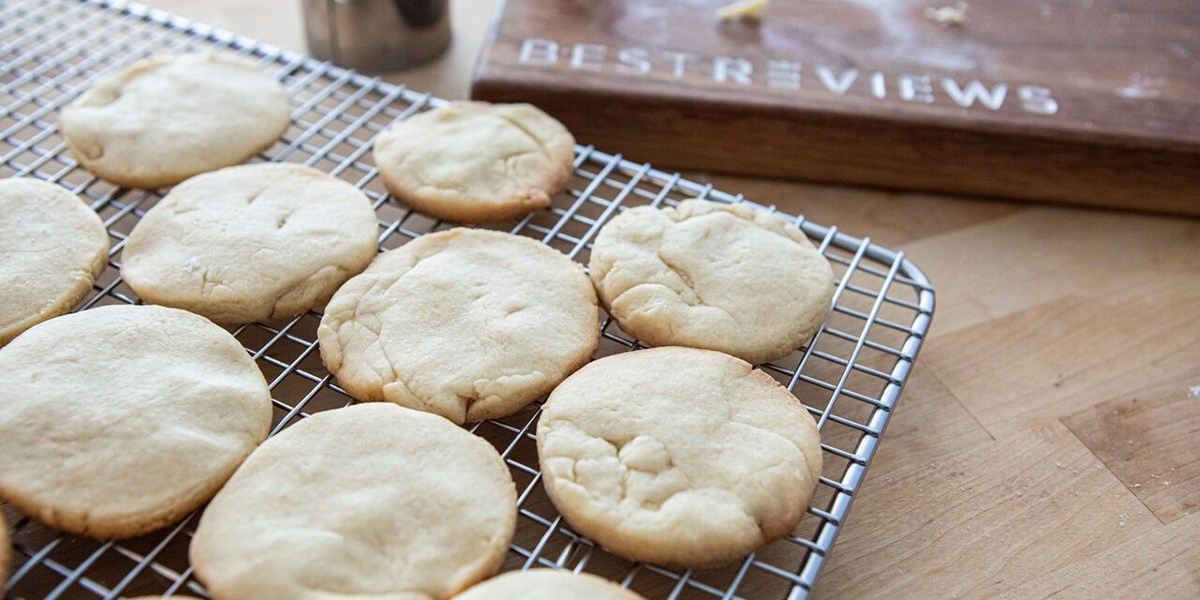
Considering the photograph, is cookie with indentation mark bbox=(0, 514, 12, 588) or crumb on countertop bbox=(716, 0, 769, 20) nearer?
cookie with indentation mark bbox=(0, 514, 12, 588)

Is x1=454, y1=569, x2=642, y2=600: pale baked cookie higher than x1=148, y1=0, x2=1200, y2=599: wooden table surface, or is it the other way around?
x1=454, y1=569, x2=642, y2=600: pale baked cookie

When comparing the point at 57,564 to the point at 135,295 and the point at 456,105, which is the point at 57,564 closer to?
the point at 135,295

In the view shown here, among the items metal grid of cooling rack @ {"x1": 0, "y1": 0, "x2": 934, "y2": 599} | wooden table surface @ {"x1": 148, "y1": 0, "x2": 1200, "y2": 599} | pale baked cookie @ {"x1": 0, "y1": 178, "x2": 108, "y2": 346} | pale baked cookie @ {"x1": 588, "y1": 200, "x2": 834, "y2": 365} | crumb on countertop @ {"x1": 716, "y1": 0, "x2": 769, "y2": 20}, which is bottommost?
wooden table surface @ {"x1": 148, "y1": 0, "x2": 1200, "y2": 599}

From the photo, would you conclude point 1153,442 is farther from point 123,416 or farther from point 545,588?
point 123,416

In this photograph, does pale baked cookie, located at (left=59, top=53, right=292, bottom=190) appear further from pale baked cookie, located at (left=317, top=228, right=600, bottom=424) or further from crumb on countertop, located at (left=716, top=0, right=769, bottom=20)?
crumb on countertop, located at (left=716, top=0, right=769, bottom=20)

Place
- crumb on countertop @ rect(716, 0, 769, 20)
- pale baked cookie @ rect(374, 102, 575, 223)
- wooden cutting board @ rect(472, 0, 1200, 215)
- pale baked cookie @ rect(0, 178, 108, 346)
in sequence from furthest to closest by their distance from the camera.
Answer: crumb on countertop @ rect(716, 0, 769, 20) < wooden cutting board @ rect(472, 0, 1200, 215) < pale baked cookie @ rect(374, 102, 575, 223) < pale baked cookie @ rect(0, 178, 108, 346)

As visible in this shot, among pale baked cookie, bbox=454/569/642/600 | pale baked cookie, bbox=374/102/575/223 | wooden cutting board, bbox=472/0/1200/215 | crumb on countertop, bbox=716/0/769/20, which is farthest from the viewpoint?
crumb on countertop, bbox=716/0/769/20

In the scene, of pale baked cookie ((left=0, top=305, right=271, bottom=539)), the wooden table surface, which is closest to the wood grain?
the wooden table surface

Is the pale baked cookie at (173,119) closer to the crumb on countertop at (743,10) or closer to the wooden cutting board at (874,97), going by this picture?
the wooden cutting board at (874,97)
